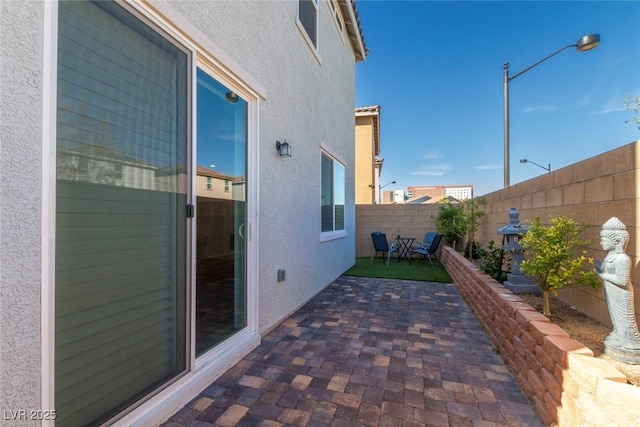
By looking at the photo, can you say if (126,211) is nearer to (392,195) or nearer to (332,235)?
(332,235)

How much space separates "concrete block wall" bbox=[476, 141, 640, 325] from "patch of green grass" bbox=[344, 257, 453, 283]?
9.99 feet

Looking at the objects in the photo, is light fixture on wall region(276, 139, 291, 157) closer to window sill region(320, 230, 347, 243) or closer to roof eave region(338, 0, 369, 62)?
window sill region(320, 230, 347, 243)

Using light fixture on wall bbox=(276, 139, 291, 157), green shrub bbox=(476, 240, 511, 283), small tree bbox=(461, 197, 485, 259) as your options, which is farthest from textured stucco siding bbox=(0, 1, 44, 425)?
small tree bbox=(461, 197, 485, 259)

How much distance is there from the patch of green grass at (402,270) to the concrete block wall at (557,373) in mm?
3406

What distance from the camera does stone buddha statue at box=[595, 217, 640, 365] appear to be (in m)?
1.84

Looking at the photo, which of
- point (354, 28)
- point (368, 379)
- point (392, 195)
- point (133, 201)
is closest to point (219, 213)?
point (133, 201)

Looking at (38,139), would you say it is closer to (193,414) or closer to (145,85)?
(145,85)

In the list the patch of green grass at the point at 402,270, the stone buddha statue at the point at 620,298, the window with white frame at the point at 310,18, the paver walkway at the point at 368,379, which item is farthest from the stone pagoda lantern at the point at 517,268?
the window with white frame at the point at 310,18

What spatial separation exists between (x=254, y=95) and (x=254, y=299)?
223 cm

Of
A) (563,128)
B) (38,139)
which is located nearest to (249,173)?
(38,139)

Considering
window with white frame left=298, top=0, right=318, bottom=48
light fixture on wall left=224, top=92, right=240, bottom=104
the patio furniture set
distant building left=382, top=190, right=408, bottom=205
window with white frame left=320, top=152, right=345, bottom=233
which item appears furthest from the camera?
distant building left=382, top=190, right=408, bottom=205

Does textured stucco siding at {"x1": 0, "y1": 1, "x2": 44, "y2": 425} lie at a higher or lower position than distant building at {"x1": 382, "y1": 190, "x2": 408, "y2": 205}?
lower

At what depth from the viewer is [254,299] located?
3.20 m

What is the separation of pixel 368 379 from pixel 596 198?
8.35 ft
